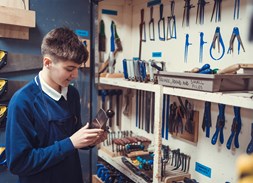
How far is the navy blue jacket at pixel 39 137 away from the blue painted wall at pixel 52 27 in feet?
2.40

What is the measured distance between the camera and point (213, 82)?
3.59 ft

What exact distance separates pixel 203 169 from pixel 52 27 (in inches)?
57.6

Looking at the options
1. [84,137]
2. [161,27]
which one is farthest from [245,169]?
[161,27]

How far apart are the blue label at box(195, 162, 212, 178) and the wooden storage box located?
641mm

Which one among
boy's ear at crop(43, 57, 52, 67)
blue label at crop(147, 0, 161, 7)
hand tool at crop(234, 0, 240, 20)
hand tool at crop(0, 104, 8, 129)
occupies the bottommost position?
hand tool at crop(0, 104, 8, 129)

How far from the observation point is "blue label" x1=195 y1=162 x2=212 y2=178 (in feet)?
5.26

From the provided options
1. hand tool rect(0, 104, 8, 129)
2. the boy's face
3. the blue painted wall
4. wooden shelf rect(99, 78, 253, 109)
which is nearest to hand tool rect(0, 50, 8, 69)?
the blue painted wall

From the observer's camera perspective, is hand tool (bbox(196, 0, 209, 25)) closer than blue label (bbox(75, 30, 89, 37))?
Yes

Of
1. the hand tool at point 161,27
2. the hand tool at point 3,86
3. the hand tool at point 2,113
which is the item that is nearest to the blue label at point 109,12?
the hand tool at point 161,27

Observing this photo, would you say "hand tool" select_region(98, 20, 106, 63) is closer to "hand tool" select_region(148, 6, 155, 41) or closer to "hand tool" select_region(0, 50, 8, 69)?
"hand tool" select_region(148, 6, 155, 41)

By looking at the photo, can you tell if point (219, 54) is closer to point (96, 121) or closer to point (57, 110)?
point (96, 121)

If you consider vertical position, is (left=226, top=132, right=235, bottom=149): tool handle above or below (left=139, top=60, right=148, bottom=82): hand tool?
below

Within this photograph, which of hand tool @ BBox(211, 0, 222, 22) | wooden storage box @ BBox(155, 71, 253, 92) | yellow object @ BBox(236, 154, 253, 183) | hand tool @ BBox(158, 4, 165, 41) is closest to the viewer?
yellow object @ BBox(236, 154, 253, 183)

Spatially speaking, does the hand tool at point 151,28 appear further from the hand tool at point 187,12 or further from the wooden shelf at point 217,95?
the wooden shelf at point 217,95
